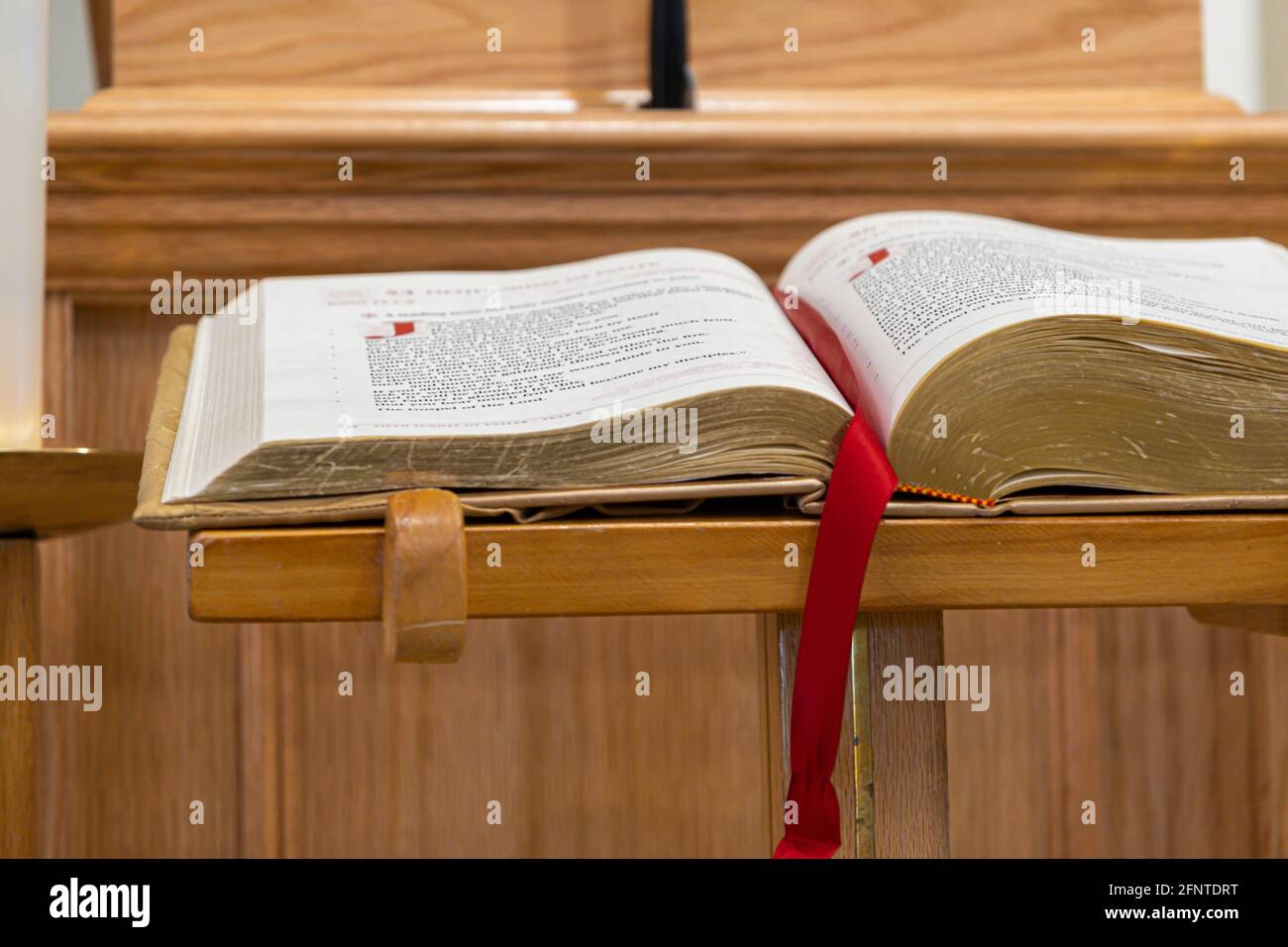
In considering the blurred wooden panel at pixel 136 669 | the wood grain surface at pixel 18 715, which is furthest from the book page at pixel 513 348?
the blurred wooden panel at pixel 136 669

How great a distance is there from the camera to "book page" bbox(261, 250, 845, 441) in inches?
18.4

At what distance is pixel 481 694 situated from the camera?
96 cm

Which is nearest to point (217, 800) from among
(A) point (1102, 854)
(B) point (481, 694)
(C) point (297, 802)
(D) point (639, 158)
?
(C) point (297, 802)

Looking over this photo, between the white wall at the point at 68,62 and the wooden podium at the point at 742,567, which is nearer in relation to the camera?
the wooden podium at the point at 742,567

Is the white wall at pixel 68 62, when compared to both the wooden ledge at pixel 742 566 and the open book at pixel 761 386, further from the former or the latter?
the wooden ledge at pixel 742 566

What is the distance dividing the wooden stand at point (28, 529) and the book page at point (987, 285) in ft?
1.21

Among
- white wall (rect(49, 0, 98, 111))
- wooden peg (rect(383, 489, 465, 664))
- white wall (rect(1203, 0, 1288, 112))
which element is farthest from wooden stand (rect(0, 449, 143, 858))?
white wall (rect(1203, 0, 1288, 112))

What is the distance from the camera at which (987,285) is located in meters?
0.53

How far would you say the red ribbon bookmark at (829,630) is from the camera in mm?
453

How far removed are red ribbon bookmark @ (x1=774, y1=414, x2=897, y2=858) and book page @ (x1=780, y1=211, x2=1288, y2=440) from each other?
0.10 ft

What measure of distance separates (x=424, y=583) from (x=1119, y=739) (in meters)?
0.77
